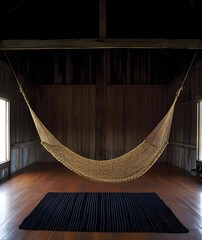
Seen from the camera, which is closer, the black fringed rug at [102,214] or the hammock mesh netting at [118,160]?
the black fringed rug at [102,214]

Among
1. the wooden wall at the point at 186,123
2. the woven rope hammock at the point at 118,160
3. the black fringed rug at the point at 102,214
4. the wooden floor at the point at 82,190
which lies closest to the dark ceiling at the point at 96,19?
the wooden wall at the point at 186,123

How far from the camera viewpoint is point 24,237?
212cm

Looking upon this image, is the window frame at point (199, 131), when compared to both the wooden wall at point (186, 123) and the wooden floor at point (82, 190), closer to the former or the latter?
the wooden wall at point (186, 123)

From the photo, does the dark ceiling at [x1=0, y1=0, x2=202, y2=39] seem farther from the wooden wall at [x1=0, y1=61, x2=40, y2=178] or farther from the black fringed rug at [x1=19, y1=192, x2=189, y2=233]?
the black fringed rug at [x1=19, y1=192, x2=189, y2=233]

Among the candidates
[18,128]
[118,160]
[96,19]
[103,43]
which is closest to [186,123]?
[118,160]

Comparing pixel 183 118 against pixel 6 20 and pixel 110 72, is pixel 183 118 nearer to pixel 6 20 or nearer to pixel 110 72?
pixel 110 72

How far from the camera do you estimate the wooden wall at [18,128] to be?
4.73 metres

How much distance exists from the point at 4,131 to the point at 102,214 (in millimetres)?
2885

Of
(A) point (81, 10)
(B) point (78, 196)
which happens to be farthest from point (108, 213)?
(A) point (81, 10)

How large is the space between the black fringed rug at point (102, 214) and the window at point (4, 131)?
1748 millimetres

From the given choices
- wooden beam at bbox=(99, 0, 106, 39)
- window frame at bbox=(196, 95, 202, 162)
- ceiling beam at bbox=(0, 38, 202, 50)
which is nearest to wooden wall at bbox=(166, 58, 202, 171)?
window frame at bbox=(196, 95, 202, 162)

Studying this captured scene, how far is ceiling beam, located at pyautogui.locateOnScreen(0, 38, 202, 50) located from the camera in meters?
3.26

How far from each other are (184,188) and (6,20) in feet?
12.4

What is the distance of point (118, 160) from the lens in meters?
3.82
